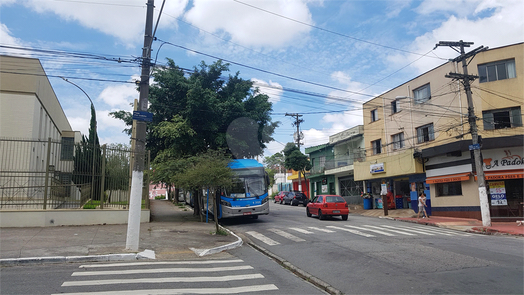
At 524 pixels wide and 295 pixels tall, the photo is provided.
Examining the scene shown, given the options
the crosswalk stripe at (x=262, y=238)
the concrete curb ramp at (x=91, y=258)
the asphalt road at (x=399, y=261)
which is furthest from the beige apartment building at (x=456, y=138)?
the concrete curb ramp at (x=91, y=258)

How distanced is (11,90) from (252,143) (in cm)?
1514

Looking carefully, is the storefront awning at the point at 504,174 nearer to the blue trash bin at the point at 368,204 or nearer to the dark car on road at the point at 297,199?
the blue trash bin at the point at 368,204

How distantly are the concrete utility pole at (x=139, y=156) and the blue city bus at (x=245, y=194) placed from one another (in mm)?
7925

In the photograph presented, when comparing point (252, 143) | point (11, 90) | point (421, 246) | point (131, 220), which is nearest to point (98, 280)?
point (131, 220)

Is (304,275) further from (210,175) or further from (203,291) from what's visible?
(210,175)

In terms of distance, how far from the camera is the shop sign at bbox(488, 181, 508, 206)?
2108cm

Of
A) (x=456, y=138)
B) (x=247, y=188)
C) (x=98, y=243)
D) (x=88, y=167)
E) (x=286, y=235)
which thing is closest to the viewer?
(x=98, y=243)

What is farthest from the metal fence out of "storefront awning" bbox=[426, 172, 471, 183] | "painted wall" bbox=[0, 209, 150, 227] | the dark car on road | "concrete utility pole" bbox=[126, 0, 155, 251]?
the dark car on road

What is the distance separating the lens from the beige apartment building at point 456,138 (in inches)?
834

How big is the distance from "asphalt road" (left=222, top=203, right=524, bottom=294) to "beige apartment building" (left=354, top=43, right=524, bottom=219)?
10.7 meters

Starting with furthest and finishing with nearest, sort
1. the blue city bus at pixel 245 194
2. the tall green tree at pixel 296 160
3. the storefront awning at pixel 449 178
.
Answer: the tall green tree at pixel 296 160, the storefront awning at pixel 449 178, the blue city bus at pixel 245 194

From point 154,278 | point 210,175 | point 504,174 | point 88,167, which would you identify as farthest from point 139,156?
point 504,174

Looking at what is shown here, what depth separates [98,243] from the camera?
10.9 meters

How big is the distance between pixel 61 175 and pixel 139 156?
707 centimetres
